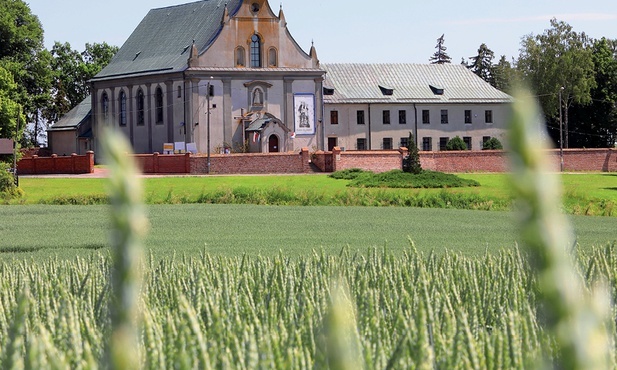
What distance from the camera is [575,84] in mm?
85000

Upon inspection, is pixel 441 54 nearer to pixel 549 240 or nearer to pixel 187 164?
pixel 187 164

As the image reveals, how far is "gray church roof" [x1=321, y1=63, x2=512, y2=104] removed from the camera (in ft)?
262

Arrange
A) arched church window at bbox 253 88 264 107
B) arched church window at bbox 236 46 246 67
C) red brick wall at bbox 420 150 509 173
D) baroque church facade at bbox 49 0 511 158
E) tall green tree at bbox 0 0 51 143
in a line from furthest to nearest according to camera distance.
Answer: tall green tree at bbox 0 0 51 143, arched church window at bbox 253 88 264 107, arched church window at bbox 236 46 246 67, baroque church facade at bbox 49 0 511 158, red brick wall at bbox 420 150 509 173

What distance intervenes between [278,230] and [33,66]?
62.8 meters

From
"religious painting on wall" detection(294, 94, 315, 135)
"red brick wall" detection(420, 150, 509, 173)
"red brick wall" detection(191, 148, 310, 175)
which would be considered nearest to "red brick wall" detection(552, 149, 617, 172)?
"red brick wall" detection(420, 150, 509, 173)

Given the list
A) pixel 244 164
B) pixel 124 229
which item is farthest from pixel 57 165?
pixel 124 229

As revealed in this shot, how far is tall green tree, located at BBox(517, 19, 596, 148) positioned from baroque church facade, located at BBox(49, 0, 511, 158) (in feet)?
16.7

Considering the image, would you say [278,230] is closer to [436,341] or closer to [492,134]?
[436,341]

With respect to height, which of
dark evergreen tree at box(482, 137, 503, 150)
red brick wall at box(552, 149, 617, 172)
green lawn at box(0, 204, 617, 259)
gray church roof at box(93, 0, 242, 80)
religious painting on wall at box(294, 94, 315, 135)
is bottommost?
green lawn at box(0, 204, 617, 259)

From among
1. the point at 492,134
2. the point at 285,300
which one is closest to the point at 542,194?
the point at 285,300

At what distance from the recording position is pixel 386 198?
34688mm

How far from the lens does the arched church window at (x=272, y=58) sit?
70.2 m

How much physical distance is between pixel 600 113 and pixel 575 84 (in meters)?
4.93

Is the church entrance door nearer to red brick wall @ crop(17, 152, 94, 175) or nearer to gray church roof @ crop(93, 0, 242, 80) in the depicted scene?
gray church roof @ crop(93, 0, 242, 80)
